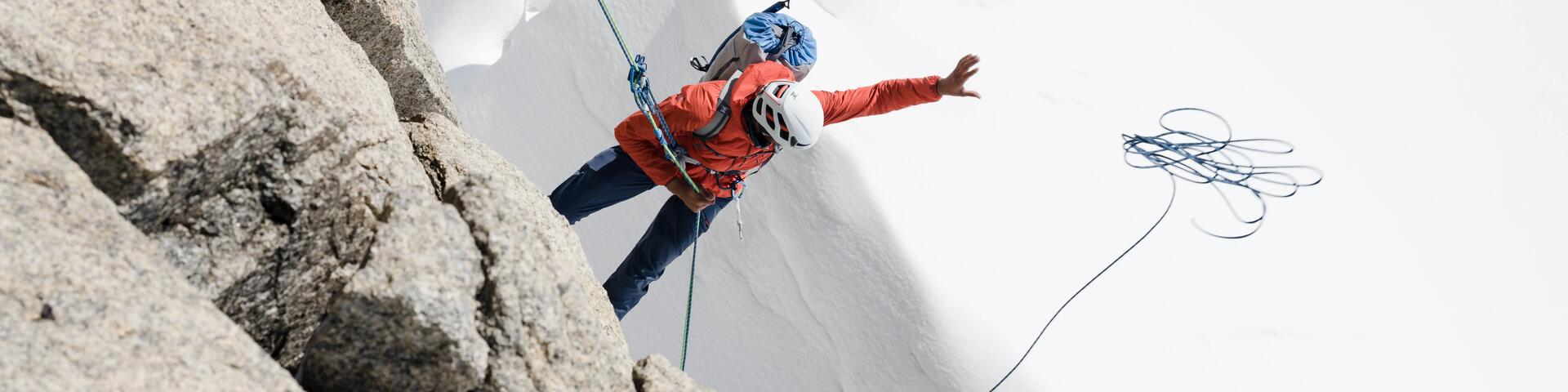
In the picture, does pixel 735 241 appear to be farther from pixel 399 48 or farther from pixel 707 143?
pixel 399 48

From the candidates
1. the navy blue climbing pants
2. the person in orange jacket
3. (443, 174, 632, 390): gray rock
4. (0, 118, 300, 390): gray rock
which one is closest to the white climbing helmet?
the person in orange jacket

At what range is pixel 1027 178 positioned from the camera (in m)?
5.84

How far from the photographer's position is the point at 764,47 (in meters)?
3.99

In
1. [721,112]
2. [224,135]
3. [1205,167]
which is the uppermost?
[1205,167]

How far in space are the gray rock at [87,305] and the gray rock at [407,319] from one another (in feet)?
0.68

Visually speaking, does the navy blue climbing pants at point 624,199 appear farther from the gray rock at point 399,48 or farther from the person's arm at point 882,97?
the person's arm at point 882,97

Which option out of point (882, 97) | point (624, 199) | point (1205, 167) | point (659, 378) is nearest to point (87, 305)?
point (659, 378)

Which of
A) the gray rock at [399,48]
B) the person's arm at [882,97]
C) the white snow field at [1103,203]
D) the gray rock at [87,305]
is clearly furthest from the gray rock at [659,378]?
the white snow field at [1103,203]

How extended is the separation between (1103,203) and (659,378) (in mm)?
4118

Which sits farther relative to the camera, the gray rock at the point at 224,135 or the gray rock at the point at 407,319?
the gray rock at the point at 407,319

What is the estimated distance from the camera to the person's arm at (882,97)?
375 cm

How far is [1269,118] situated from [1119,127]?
147 centimetres

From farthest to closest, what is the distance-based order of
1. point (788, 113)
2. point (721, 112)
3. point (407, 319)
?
point (721, 112) → point (788, 113) → point (407, 319)

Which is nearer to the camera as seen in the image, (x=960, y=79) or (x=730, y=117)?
(x=960, y=79)
